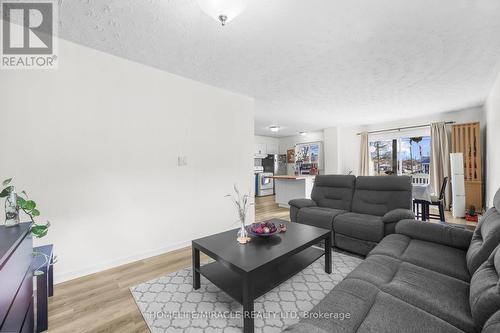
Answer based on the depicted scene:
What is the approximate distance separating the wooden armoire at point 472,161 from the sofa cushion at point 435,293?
442 cm

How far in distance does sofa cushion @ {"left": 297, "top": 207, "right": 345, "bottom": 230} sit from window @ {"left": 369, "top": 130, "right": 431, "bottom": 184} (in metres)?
3.34

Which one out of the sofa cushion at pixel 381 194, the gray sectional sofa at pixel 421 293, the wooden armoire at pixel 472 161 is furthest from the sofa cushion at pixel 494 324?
the wooden armoire at pixel 472 161

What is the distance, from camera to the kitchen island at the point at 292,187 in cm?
538

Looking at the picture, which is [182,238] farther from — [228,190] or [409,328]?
[409,328]

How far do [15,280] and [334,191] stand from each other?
3528 mm

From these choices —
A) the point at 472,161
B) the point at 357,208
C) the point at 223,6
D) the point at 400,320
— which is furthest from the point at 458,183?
the point at 223,6

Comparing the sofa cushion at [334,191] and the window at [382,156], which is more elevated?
the window at [382,156]

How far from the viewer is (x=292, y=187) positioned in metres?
5.61

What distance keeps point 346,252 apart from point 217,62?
9.77 ft

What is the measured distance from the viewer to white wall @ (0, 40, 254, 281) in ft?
6.53

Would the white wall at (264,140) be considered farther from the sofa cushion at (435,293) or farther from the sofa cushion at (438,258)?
the sofa cushion at (435,293)

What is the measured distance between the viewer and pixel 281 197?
A: 231 inches

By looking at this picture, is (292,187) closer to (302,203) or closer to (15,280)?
(302,203)

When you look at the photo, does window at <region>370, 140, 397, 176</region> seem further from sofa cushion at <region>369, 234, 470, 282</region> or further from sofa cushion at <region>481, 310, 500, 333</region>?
sofa cushion at <region>481, 310, 500, 333</region>
